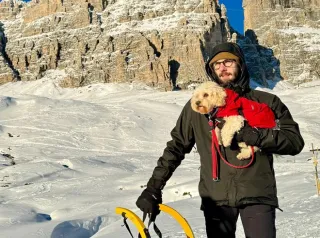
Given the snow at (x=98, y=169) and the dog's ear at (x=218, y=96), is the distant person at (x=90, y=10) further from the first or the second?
the dog's ear at (x=218, y=96)

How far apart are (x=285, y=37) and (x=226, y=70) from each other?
4862 inches

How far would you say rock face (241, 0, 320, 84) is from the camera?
11150 cm

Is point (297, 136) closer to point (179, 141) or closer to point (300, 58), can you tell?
point (179, 141)

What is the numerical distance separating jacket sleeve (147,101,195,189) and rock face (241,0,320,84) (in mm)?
107194

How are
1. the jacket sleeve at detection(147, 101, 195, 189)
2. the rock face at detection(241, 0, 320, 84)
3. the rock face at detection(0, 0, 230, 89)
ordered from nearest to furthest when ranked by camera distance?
the jacket sleeve at detection(147, 101, 195, 189) → the rock face at detection(0, 0, 230, 89) → the rock face at detection(241, 0, 320, 84)

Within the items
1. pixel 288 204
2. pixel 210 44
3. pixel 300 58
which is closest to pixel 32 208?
pixel 288 204

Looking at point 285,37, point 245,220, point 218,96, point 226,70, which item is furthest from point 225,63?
point 285,37

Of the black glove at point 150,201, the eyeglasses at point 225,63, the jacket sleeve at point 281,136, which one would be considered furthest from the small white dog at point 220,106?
the black glove at point 150,201

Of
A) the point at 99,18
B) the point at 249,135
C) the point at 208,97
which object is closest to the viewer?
the point at 249,135

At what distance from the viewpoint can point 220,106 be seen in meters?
2.55

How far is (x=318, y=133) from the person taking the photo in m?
33.5

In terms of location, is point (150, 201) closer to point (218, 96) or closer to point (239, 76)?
point (218, 96)

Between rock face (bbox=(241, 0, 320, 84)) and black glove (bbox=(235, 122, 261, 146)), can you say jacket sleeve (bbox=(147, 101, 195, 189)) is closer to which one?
black glove (bbox=(235, 122, 261, 146))

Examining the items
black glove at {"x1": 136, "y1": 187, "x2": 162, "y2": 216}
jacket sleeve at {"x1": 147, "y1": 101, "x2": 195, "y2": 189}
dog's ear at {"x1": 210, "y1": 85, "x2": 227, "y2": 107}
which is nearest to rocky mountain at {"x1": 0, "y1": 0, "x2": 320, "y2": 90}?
jacket sleeve at {"x1": 147, "y1": 101, "x2": 195, "y2": 189}
